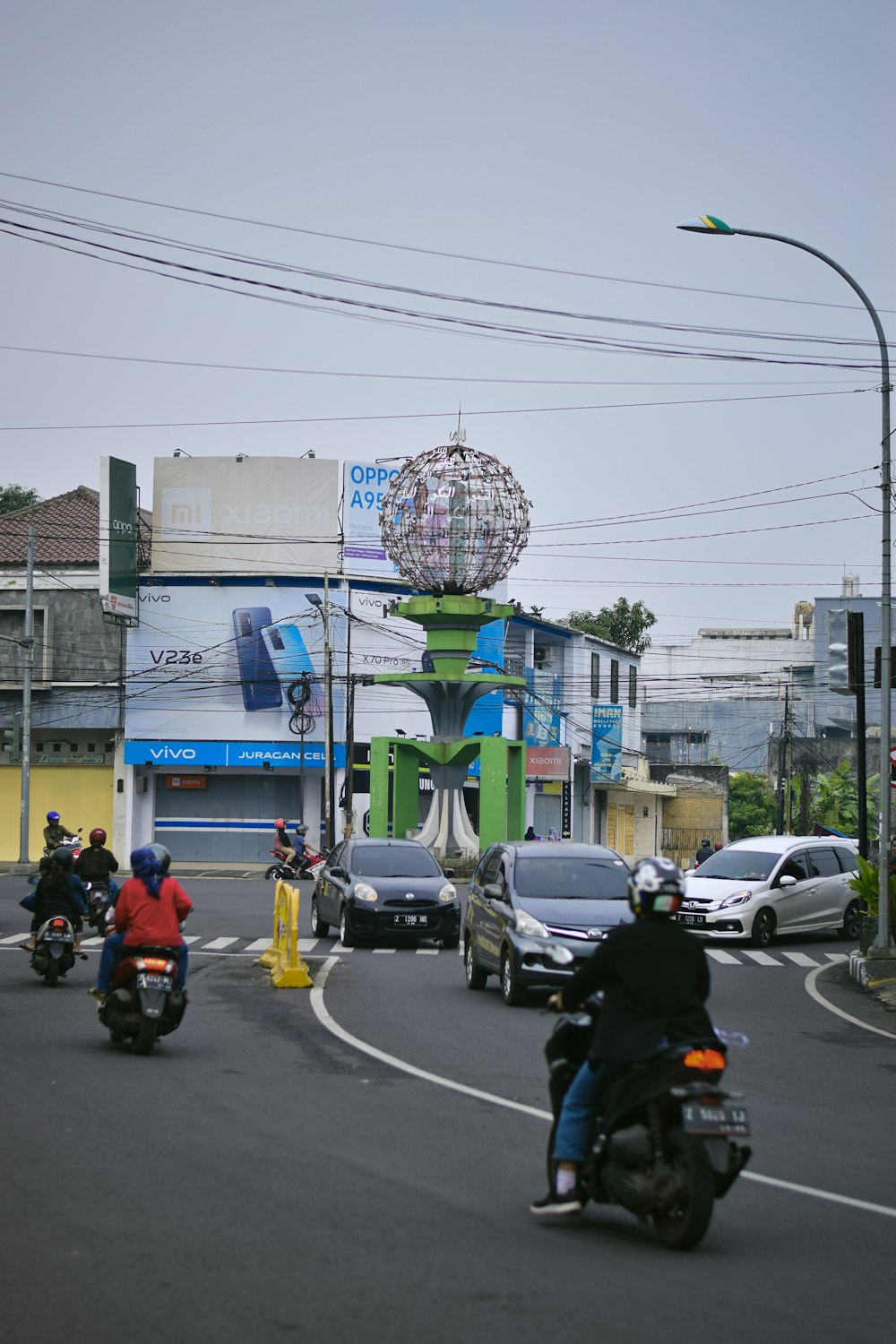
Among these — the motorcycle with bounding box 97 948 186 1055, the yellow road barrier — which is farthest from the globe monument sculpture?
the motorcycle with bounding box 97 948 186 1055

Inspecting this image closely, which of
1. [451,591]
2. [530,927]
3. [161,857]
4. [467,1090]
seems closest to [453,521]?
[451,591]

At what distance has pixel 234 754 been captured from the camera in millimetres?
55312

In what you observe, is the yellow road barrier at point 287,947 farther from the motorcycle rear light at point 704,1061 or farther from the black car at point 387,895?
the motorcycle rear light at point 704,1061

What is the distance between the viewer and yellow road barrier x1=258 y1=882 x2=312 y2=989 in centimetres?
1848

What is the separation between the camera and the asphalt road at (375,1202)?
586 centimetres

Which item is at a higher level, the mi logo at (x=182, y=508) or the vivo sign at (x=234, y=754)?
the mi logo at (x=182, y=508)

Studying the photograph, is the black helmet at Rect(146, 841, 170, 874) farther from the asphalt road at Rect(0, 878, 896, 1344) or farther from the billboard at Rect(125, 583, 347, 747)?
the billboard at Rect(125, 583, 347, 747)

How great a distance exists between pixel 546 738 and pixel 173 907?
53.0m

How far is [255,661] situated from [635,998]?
49.3 meters

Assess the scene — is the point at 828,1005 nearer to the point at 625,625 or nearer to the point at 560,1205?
the point at 560,1205

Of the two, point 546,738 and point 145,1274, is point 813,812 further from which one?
point 145,1274

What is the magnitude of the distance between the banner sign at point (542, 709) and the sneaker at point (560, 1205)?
A: 56.5 meters

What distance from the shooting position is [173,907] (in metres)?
13.0

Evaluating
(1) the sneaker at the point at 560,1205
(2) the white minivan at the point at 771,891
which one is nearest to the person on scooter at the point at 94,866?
(2) the white minivan at the point at 771,891
